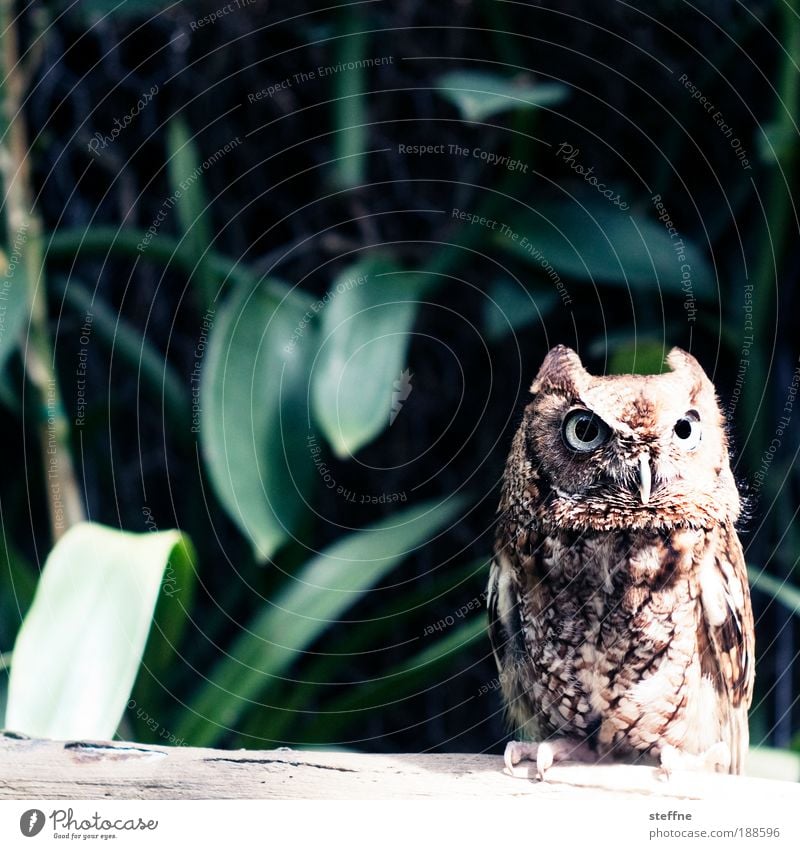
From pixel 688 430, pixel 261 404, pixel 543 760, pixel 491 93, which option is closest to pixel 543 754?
pixel 543 760

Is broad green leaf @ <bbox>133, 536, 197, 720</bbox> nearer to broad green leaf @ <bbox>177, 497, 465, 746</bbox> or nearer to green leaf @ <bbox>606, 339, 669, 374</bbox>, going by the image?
broad green leaf @ <bbox>177, 497, 465, 746</bbox>

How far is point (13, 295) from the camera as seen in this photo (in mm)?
708

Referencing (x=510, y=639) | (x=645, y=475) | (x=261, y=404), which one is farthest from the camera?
(x=261, y=404)

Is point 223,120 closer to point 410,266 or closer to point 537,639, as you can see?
point 410,266

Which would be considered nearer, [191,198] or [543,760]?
[543,760]

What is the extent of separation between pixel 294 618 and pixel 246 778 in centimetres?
19

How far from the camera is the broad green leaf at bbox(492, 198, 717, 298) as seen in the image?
680 millimetres

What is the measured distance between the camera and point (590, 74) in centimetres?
79

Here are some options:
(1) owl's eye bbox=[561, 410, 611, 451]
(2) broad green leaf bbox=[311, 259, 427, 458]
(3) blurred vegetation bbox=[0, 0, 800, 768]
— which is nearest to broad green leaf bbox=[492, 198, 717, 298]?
(3) blurred vegetation bbox=[0, 0, 800, 768]

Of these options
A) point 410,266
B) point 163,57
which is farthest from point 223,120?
point 410,266

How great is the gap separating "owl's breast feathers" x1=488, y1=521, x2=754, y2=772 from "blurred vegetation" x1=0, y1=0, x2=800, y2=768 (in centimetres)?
8

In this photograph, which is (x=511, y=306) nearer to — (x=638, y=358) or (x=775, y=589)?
(x=638, y=358)

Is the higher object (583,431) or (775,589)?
(583,431)

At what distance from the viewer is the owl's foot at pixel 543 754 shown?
53 centimetres
